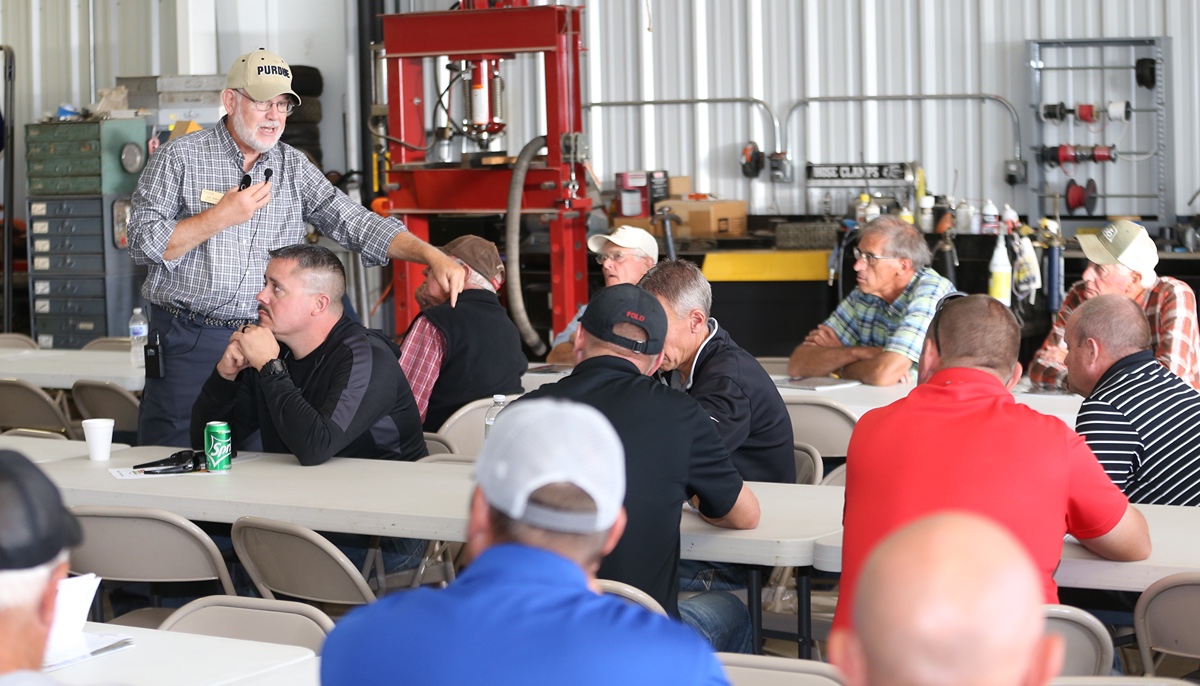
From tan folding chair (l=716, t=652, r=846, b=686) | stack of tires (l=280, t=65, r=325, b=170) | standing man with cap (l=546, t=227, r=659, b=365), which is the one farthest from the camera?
stack of tires (l=280, t=65, r=325, b=170)

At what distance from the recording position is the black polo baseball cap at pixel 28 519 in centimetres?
141

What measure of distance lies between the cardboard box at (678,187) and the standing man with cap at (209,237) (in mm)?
5589

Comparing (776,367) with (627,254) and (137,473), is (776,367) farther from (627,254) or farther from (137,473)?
(137,473)

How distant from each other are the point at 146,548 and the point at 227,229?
5.66 feet

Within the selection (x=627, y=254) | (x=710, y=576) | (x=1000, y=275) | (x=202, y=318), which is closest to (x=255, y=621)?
(x=710, y=576)

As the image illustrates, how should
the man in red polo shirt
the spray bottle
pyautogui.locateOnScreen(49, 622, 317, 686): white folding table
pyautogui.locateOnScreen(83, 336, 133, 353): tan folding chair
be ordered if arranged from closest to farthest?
1. pyautogui.locateOnScreen(49, 622, 317, 686): white folding table
2. the man in red polo shirt
3. pyautogui.locateOnScreen(83, 336, 133, 353): tan folding chair
4. the spray bottle

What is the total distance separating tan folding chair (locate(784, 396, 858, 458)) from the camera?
4.36m

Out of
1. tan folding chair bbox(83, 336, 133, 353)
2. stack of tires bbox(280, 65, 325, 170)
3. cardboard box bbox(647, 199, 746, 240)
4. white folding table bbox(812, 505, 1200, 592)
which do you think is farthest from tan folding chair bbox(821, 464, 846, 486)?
stack of tires bbox(280, 65, 325, 170)

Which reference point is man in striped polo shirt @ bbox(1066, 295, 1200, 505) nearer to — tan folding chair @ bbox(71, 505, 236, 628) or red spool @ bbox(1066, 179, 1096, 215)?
tan folding chair @ bbox(71, 505, 236, 628)

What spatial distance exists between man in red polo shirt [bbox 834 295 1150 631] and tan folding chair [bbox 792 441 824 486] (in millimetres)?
1210

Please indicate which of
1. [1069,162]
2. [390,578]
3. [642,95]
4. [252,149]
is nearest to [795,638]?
[390,578]

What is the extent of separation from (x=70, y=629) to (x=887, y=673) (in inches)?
65.4

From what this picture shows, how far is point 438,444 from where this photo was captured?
4508 mm

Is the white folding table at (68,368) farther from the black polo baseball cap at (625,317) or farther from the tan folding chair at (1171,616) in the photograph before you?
the tan folding chair at (1171,616)
